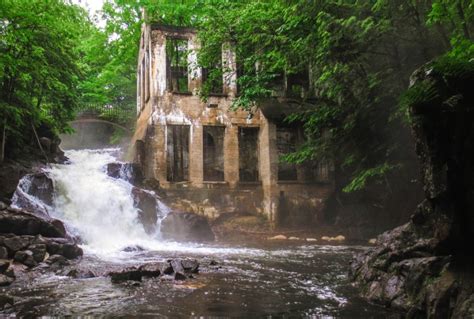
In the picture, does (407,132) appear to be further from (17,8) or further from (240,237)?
(17,8)

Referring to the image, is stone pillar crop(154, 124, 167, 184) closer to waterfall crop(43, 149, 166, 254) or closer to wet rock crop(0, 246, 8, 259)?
waterfall crop(43, 149, 166, 254)

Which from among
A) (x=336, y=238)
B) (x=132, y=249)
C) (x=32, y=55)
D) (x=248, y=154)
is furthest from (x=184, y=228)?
(x=32, y=55)

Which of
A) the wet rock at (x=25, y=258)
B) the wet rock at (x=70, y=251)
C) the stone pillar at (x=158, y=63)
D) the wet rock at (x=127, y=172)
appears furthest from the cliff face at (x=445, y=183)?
the stone pillar at (x=158, y=63)

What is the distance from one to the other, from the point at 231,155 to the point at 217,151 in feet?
2.80

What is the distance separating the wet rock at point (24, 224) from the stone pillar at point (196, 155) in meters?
9.84

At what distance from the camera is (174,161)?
2022cm

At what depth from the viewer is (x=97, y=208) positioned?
15.4 m

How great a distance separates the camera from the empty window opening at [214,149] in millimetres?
20969

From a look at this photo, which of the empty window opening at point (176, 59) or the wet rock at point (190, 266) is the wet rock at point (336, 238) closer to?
the wet rock at point (190, 266)

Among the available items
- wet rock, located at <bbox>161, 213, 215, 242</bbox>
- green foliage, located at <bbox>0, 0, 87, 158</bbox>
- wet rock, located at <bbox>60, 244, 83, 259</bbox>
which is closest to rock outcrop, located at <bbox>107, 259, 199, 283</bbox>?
wet rock, located at <bbox>60, 244, 83, 259</bbox>

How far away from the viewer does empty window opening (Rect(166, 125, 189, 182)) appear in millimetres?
20094

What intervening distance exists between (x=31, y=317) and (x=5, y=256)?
14.9 ft

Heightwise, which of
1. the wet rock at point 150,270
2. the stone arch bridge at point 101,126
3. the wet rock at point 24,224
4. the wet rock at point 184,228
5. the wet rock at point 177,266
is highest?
the stone arch bridge at point 101,126

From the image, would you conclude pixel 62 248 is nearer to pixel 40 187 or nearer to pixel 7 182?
pixel 7 182
